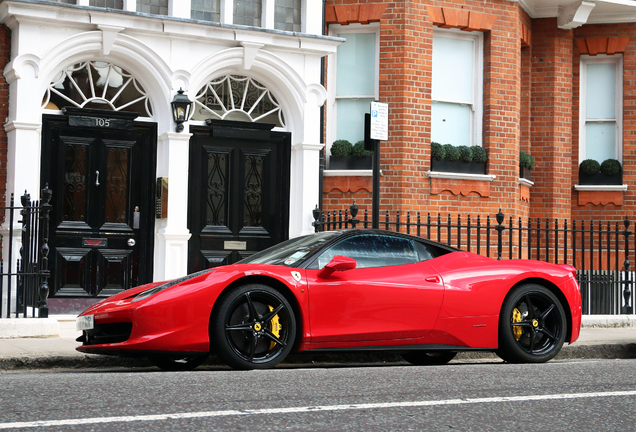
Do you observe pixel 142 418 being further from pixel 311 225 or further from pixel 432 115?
pixel 432 115

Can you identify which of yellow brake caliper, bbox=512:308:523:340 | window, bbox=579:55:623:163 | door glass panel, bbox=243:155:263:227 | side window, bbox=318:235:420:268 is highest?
window, bbox=579:55:623:163

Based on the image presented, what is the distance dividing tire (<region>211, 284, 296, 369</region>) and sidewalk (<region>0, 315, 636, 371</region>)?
2.19 feet

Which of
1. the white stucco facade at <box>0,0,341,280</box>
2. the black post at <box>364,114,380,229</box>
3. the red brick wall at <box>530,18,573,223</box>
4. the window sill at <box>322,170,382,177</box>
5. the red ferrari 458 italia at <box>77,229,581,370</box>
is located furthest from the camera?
the red brick wall at <box>530,18,573,223</box>

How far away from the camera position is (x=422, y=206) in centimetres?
1378

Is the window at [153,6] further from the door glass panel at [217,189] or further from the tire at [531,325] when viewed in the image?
the tire at [531,325]

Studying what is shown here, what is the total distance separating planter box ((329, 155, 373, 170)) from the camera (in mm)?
13883

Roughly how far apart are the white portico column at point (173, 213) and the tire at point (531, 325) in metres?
5.61

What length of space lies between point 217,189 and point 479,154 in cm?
445

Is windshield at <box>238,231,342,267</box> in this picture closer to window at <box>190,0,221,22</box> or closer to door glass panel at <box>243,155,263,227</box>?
door glass panel at <box>243,155,263,227</box>

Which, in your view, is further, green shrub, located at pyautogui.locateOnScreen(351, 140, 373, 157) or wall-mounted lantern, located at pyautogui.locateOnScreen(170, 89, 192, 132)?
green shrub, located at pyautogui.locateOnScreen(351, 140, 373, 157)

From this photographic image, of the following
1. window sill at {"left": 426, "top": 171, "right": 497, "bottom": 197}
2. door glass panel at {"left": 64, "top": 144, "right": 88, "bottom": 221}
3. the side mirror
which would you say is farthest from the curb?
window sill at {"left": 426, "top": 171, "right": 497, "bottom": 197}

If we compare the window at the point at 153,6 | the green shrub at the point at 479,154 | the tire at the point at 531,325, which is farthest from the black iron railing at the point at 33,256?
the green shrub at the point at 479,154

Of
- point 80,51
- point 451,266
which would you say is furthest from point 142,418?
point 80,51

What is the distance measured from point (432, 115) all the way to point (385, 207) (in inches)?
72.1
